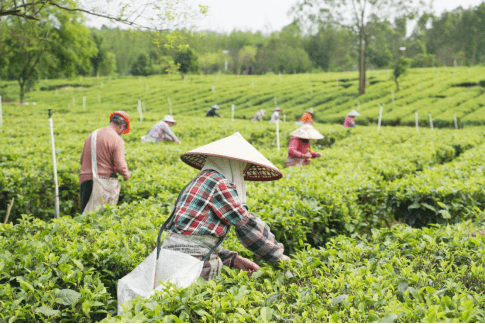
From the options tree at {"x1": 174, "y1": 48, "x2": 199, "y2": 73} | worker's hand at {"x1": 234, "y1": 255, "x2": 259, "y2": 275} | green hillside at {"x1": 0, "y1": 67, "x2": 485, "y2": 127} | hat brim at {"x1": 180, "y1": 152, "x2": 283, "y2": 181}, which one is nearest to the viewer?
worker's hand at {"x1": 234, "y1": 255, "x2": 259, "y2": 275}

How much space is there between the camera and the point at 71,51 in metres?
34.8

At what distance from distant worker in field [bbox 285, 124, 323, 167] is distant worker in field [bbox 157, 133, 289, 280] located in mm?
5058

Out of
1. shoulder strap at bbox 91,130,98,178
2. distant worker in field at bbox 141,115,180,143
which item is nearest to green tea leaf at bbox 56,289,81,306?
shoulder strap at bbox 91,130,98,178

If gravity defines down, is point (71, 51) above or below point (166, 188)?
above

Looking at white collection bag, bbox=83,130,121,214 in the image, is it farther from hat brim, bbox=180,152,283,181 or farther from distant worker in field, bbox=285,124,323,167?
distant worker in field, bbox=285,124,323,167

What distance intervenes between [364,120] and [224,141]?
82.5 feet

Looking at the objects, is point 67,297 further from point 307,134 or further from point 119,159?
point 307,134

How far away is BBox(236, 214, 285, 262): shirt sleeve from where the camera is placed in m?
2.78

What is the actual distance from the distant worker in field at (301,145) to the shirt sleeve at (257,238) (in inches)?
204

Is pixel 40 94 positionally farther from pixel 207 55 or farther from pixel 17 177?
pixel 17 177

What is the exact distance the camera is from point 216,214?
2.81 meters

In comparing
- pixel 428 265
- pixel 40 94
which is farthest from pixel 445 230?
pixel 40 94

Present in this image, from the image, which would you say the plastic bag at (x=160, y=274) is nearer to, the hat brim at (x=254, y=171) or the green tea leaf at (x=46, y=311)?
the green tea leaf at (x=46, y=311)

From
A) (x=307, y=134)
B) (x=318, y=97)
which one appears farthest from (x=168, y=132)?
(x=318, y=97)
